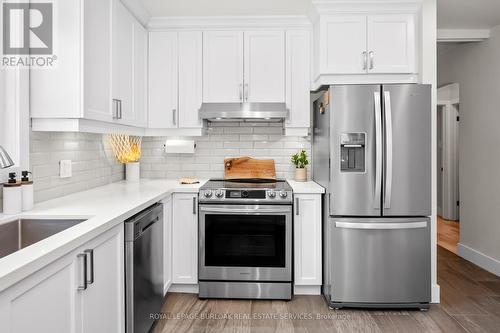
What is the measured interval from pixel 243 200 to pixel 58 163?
139 centimetres

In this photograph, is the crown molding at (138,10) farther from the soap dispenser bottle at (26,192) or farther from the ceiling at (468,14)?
the ceiling at (468,14)

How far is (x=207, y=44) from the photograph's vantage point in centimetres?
331

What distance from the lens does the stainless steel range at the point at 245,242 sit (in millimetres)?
2875

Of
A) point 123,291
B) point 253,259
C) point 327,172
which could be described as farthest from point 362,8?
point 123,291

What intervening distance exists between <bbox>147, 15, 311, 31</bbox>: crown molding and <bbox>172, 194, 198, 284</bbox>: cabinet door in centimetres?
162

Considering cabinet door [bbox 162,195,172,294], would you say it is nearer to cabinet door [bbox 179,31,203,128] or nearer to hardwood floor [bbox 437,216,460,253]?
cabinet door [bbox 179,31,203,128]

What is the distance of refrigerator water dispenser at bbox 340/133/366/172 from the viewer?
2.71 metres

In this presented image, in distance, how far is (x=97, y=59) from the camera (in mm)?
2221

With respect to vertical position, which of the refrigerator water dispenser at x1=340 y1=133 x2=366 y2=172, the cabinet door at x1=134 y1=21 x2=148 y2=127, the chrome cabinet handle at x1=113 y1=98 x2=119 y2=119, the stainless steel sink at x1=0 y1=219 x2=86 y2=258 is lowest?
the stainless steel sink at x1=0 y1=219 x2=86 y2=258

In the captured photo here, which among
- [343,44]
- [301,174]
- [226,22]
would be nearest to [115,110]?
[226,22]

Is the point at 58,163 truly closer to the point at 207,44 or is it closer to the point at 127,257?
the point at 127,257

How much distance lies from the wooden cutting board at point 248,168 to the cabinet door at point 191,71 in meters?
0.54

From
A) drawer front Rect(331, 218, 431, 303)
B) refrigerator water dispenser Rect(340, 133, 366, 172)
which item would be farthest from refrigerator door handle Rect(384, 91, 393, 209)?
drawer front Rect(331, 218, 431, 303)

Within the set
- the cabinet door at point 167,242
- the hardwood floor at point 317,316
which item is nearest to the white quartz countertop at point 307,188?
the hardwood floor at point 317,316
